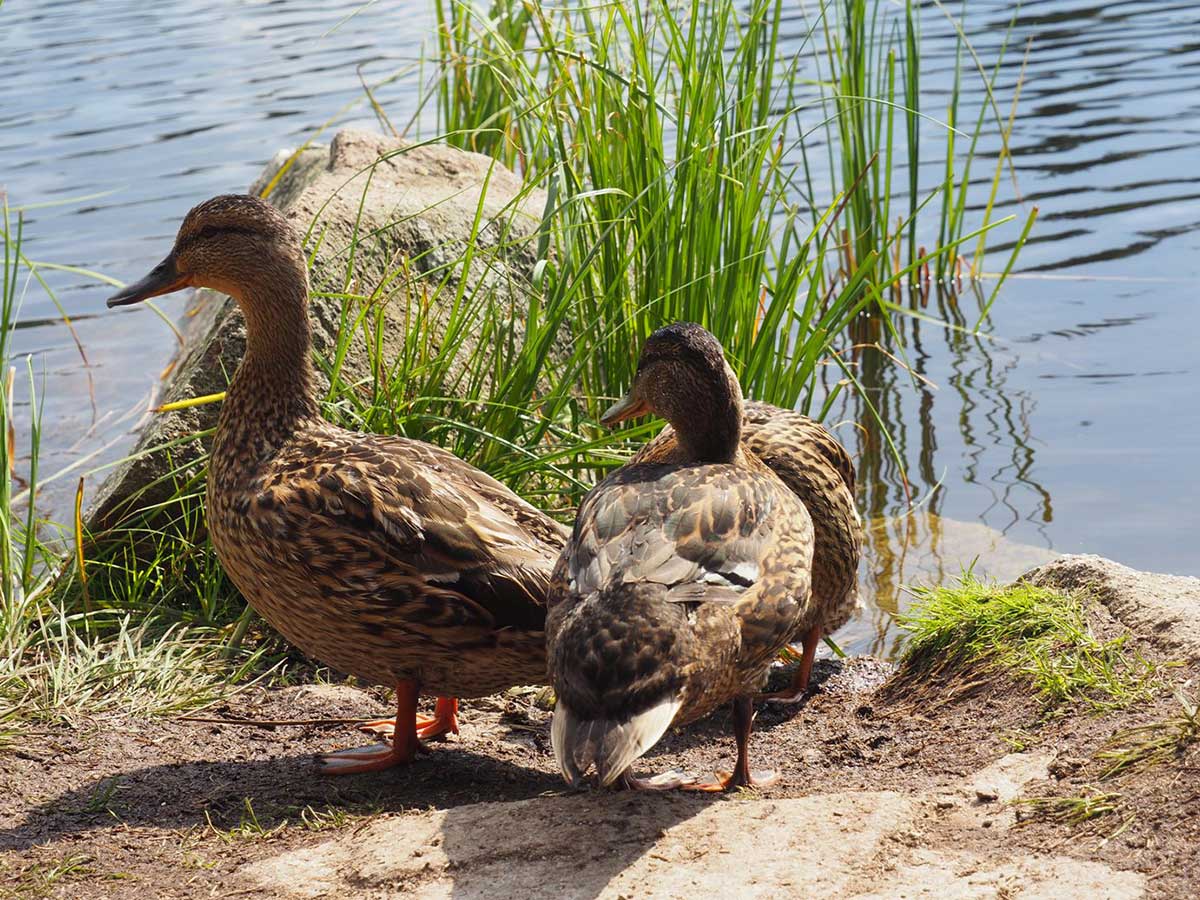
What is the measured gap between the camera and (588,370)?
5.27 metres

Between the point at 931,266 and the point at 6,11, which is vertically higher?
the point at 6,11

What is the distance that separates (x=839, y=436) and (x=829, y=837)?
4.45 m

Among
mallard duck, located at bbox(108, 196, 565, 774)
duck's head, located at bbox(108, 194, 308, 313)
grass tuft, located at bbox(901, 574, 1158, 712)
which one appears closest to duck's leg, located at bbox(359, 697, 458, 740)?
mallard duck, located at bbox(108, 196, 565, 774)

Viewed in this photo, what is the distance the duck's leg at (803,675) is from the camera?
179 inches

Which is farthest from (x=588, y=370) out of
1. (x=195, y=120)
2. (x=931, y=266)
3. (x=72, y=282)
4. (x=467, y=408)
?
(x=195, y=120)

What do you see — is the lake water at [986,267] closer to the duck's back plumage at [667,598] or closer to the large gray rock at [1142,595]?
the large gray rock at [1142,595]

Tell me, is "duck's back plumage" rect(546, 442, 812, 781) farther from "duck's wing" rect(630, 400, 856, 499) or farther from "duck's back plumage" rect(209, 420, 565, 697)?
"duck's wing" rect(630, 400, 856, 499)

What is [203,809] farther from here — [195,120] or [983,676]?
[195,120]

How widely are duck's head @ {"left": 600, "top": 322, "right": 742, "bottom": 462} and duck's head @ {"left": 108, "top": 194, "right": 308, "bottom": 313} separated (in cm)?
116

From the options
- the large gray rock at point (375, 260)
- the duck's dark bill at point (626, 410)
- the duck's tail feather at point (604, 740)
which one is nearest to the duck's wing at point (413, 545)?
the duck's dark bill at point (626, 410)

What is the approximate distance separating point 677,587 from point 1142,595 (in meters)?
1.55

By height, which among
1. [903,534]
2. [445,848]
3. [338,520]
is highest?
[338,520]

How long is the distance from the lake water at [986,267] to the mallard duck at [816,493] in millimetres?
802

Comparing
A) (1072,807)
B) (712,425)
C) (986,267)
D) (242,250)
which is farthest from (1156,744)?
(986,267)
